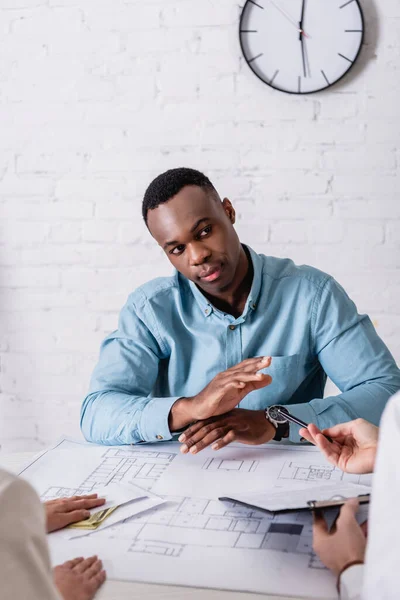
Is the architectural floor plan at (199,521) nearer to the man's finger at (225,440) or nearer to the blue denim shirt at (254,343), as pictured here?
the man's finger at (225,440)

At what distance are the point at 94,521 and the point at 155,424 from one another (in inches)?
14.8

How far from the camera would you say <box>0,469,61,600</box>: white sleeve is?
22.1 inches

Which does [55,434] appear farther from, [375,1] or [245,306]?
[375,1]

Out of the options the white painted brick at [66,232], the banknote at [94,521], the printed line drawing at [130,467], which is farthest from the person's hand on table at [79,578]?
the white painted brick at [66,232]

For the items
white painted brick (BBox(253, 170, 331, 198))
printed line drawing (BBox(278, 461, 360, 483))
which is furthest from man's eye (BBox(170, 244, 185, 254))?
white painted brick (BBox(253, 170, 331, 198))

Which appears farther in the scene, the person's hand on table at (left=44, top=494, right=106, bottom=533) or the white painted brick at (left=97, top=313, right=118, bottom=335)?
the white painted brick at (left=97, top=313, right=118, bottom=335)

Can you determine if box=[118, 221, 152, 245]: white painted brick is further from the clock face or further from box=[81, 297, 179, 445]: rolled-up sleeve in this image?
box=[81, 297, 179, 445]: rolled-up sleeve

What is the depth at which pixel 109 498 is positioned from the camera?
1.24 meters

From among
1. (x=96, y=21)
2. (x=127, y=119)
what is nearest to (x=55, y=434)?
(x=127, y=119)

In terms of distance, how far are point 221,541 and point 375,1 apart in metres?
1.91

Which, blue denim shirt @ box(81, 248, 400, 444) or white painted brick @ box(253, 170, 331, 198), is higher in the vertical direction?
white painted brick @ box(253, 170, 331, 198)

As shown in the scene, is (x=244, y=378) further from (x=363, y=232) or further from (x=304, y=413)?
(x=363, y=232)

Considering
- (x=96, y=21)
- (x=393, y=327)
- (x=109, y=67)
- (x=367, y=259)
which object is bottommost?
(x=393, y=327)

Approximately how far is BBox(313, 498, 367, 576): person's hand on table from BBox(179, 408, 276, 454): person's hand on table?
1.29 feet
